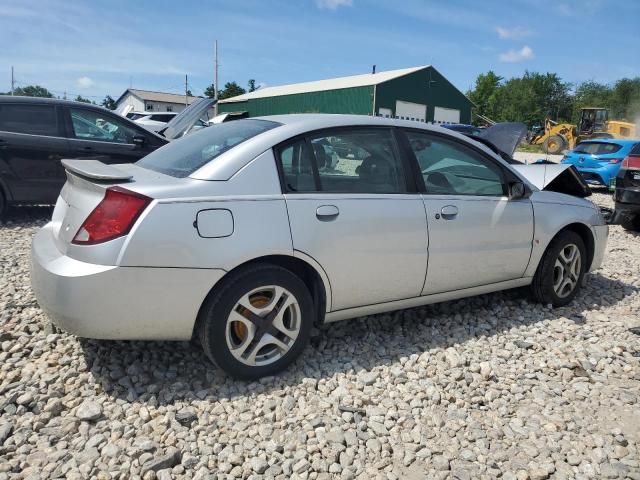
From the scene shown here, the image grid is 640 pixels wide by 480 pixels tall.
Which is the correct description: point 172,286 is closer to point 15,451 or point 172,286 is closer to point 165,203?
point 165,203

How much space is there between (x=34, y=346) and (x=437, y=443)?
2512 mm

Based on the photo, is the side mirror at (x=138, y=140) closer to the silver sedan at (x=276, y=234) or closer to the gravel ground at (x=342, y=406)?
the gravel ground at (x=342, y=406)

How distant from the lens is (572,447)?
2668 mm

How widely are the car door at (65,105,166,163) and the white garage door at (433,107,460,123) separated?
35.6 m

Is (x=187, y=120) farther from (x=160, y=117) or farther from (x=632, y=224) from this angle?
(x=160, y=117)

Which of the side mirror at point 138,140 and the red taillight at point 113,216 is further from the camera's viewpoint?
the side mirror at point 138,140

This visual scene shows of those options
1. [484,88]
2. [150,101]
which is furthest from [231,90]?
[484,88]

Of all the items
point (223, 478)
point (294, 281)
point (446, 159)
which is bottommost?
point (223, 478)

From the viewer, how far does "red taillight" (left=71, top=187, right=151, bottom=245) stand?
2.63 metres

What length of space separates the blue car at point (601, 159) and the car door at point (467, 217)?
10536 mm

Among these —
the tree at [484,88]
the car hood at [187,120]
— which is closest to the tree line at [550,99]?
the tree at [484,88]

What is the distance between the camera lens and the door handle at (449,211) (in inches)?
143

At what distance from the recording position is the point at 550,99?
6869 cm

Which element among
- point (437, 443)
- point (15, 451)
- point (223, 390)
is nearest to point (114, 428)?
point (15, 451)
